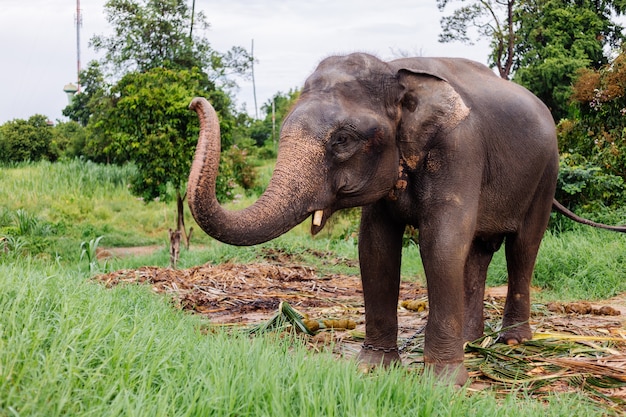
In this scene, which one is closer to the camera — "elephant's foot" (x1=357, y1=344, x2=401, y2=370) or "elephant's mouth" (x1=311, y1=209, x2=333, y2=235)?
"elephant's mouth" (x1=311, y1=209, x2=333, y2=235)

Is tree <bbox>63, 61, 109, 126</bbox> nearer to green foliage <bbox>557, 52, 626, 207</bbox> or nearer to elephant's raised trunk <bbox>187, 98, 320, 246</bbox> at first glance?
green foliage <bbox>557, 52, 626, 207</bbox>

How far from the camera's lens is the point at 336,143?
388cm

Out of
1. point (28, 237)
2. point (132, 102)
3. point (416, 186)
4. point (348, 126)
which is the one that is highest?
point (132, 102)

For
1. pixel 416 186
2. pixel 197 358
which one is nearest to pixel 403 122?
pixel 416 186

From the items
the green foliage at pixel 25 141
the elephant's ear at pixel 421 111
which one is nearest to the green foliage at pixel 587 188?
the elephant's ear at pixel 421 111

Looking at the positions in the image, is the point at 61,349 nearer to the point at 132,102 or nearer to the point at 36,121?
the point at 132,102

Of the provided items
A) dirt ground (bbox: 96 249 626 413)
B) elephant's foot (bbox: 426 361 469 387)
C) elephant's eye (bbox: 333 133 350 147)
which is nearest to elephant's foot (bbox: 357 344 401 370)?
dirt ground (bbox: 96 249 626 413)

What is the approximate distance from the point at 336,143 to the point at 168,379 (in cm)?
147

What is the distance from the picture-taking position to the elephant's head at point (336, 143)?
3537mm

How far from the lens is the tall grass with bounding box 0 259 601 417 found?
2.71 m

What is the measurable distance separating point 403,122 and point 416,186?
0.36 meters

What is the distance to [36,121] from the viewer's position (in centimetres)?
2559

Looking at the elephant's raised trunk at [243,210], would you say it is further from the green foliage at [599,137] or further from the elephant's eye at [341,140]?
the green foliage at [599,137]

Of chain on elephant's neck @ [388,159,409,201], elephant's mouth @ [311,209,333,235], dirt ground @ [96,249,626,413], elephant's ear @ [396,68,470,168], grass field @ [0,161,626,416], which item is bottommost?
dirt ground @ [96,249,626,413]
